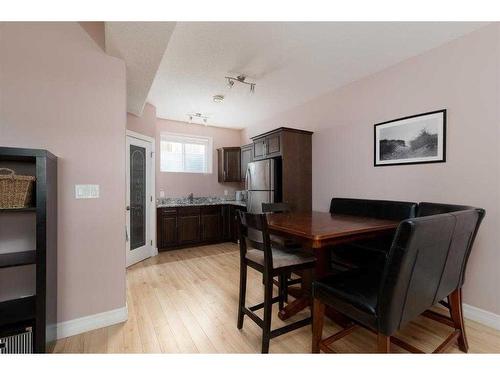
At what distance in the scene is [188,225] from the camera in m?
4.43

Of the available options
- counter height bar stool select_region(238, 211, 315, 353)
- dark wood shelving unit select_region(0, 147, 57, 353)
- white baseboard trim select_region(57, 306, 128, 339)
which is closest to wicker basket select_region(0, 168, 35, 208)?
dark wood shelving unit select_region(0, 147, 57, 353)

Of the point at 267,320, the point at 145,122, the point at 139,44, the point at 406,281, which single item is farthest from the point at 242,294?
the point at 145,122

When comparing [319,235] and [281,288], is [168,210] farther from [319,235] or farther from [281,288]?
[319,235]

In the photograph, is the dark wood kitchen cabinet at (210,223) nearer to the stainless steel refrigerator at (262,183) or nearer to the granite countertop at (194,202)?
the granite countertop at (194,202)

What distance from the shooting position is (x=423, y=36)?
6.97ft

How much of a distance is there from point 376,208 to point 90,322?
2888mm

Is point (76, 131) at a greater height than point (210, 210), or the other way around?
point (76, 131)

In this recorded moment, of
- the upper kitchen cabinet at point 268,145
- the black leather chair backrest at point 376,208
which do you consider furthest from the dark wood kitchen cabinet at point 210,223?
the black leather chair backrest at point 376,208

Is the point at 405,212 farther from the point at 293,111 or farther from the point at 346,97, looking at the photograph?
the point at 293,111

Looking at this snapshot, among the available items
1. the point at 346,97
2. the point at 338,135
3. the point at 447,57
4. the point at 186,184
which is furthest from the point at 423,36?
the point at 186,184

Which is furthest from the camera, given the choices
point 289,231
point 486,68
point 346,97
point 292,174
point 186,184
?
point 186,184

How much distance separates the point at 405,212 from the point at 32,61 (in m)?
3.40

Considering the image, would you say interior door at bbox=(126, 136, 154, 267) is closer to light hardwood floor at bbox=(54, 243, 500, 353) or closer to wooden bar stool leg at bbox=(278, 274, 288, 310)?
light hardwood floor at bbox=(54, 243, 500, 353)
